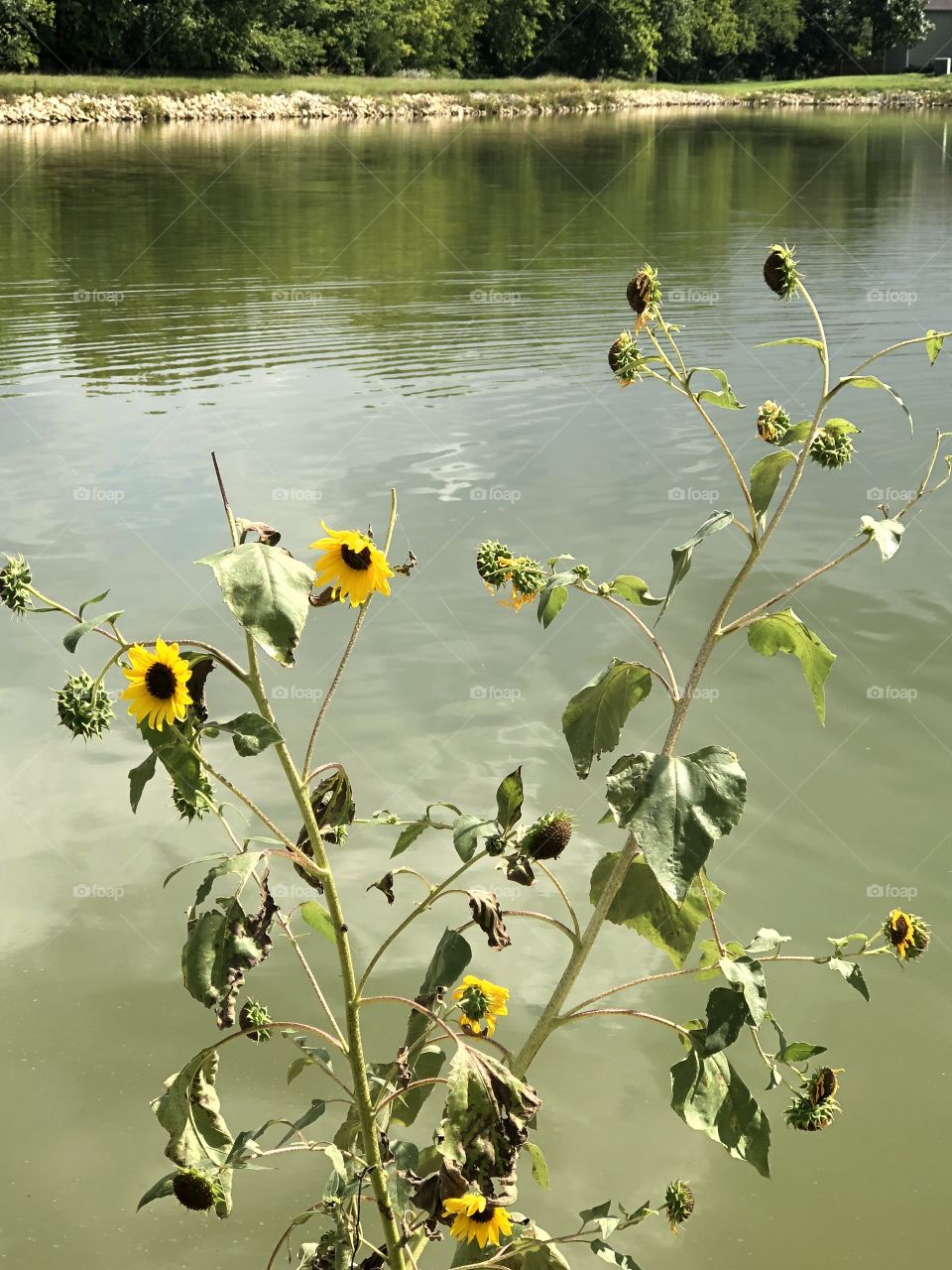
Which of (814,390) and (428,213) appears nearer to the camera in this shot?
(814,390)

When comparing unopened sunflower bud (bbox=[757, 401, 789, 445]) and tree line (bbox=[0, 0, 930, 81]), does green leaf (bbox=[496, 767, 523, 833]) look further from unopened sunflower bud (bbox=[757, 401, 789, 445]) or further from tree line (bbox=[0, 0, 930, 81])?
tree line (bbox=[0, 0, 930, 81])

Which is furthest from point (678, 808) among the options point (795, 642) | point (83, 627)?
point (83, 627)

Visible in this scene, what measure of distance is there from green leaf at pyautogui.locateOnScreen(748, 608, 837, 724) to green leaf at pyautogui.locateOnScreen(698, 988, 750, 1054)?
0.33 m

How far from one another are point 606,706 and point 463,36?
5512 cm

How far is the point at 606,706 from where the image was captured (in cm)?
155

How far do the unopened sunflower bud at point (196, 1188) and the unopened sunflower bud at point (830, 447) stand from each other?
3.25ft

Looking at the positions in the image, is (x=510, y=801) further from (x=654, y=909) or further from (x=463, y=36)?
(x=463, y=36)

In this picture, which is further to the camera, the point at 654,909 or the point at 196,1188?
→ the point at 654,909

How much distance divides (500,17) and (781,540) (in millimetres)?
53208

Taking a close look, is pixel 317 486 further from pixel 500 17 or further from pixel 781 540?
pixel 500 17

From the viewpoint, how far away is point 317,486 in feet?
17.3

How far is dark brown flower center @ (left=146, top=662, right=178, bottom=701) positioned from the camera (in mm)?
1243

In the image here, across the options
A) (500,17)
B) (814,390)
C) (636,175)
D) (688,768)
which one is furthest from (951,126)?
(688,768)

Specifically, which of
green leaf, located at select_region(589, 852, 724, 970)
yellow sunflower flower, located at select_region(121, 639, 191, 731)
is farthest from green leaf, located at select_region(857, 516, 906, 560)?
yellow sunflower flower, located at select_region(121, 639, 191, 731)
